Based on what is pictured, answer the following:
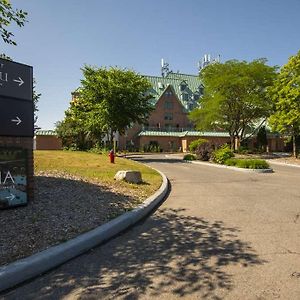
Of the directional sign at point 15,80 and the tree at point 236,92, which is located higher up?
the tree at point 236,92

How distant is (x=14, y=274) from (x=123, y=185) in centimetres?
729

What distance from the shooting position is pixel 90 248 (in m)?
5.67

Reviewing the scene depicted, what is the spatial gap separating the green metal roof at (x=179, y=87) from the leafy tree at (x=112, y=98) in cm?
3396

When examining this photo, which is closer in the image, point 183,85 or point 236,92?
point 236,92

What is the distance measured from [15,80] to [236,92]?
39.6 metres

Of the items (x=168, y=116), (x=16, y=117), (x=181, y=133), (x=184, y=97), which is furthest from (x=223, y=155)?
(x=184, y=97)

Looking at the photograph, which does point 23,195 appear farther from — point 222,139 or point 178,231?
point 222,139

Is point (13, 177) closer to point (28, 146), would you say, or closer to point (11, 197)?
point (11, 197)

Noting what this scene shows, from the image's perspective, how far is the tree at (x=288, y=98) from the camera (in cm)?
3469

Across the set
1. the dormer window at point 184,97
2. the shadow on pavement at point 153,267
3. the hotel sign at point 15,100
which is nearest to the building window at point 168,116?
the dormer window at point 184,97

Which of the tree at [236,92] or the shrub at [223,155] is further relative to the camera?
the tree at [236,92]

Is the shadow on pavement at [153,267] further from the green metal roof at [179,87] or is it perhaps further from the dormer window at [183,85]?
the dormer window at [183,85]

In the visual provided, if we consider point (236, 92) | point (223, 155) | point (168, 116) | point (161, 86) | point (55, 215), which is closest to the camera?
point (55, 215)

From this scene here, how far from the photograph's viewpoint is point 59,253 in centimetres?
500
